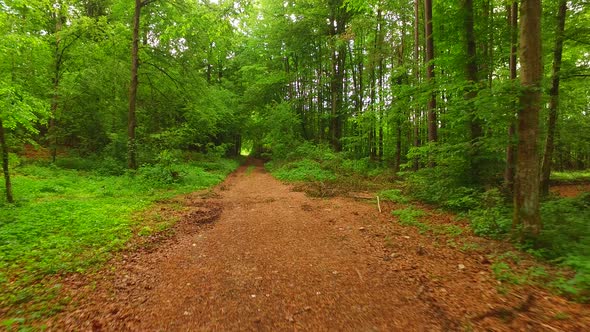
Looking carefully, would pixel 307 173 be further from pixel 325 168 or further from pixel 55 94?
pixel 55 94

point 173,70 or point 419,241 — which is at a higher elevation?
point 173,70

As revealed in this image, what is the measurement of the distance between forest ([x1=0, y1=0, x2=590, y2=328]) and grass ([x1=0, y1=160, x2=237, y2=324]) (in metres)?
0.04

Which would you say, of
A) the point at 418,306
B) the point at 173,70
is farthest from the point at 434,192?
the point at 173,70

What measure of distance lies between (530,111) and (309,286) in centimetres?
461

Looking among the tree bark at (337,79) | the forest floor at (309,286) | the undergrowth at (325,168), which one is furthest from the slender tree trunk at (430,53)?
the tree bark at (337,79)

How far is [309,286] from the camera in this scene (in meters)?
3.87

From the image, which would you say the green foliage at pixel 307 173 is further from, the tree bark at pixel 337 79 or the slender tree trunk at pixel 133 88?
the slender tree trunk at pixel 133 88

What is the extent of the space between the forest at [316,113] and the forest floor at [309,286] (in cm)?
45

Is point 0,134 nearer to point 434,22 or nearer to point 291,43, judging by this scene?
point 434,22

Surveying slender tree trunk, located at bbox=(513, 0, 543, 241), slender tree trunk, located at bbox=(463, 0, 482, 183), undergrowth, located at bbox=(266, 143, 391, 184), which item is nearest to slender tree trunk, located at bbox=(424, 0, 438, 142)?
slender tree trunk, located at bbox=(463, 0, 482, 183)

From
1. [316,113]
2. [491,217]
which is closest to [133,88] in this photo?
[491,217]

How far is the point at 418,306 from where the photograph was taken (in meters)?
3.33

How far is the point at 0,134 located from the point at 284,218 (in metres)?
7.30

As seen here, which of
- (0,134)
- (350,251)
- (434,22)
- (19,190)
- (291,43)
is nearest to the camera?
(350,251)
